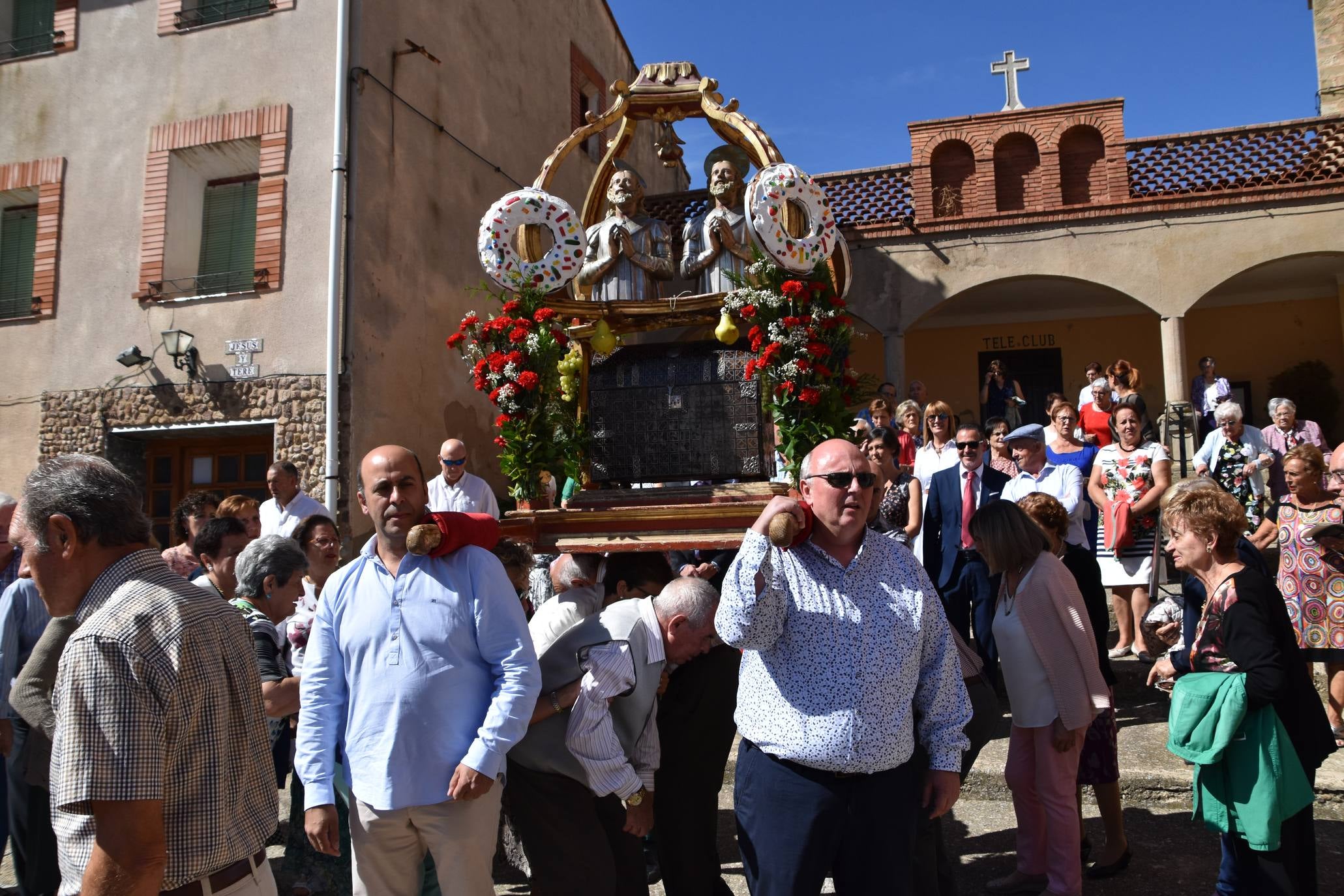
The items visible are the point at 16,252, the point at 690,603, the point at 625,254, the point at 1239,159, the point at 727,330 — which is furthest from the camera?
the point at 1239,159

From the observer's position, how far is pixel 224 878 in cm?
228

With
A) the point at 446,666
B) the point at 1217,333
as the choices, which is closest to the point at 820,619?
the point at 446,666

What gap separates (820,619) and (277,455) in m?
8.92

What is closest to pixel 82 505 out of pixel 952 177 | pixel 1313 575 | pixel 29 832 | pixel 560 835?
pixel 560 835

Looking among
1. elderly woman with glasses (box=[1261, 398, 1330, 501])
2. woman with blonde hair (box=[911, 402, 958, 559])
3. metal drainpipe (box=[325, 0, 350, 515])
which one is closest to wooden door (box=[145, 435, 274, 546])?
metal drainpipe (box=[325, 0, 350, 515])

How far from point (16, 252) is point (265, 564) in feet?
36.0

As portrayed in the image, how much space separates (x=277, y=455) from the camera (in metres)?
10.4

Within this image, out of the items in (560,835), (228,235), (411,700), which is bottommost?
(560,835)

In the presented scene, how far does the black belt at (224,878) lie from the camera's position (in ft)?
7.25

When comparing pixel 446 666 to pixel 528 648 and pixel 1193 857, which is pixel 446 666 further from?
pixel 1193 857

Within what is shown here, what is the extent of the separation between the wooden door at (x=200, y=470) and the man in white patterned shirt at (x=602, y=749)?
852 cm

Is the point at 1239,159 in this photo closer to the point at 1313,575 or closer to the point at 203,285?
the point at 1313,575

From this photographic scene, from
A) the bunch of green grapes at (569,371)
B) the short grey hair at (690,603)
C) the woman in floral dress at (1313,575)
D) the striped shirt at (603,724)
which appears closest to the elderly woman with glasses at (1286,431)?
the woman in floral dress at (1313,575)

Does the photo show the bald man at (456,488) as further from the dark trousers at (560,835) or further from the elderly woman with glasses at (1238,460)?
the elderly woman with glasses at (1238,460)
